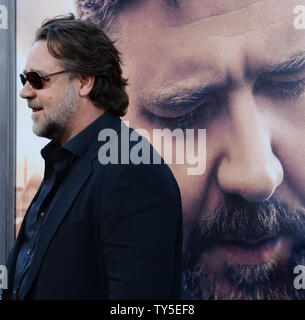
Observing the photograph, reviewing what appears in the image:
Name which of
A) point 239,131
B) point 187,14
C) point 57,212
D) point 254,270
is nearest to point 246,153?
point 239,131

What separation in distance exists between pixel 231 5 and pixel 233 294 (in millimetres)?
1528

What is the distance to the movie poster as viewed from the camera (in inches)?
99.7

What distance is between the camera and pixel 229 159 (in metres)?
2.56

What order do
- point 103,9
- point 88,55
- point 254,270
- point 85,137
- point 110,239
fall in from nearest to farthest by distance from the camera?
point 110,239
point 85,137
point 88,55
point 254,270
point 103,9

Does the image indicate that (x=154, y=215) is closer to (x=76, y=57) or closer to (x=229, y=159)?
(x=76, y=57)

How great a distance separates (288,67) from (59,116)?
5.04ft

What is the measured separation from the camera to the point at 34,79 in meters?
1.50

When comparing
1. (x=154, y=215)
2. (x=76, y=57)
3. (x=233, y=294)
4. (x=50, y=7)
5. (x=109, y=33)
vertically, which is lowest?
(x=233, y=294)

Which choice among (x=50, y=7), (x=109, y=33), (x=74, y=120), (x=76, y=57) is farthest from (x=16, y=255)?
(x=50, y=7)

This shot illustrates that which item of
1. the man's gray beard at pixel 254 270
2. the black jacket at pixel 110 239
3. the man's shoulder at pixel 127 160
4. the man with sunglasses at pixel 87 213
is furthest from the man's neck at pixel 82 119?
the man's gray beard at pixel 254 270

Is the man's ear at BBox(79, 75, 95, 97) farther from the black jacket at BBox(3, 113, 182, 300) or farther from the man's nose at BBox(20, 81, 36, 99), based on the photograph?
the black jacket at BBox(3, 113, 182, 300)

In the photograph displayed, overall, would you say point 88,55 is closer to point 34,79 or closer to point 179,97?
point 34,79

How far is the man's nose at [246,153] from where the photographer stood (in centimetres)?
255

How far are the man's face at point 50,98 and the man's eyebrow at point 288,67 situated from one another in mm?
1413
